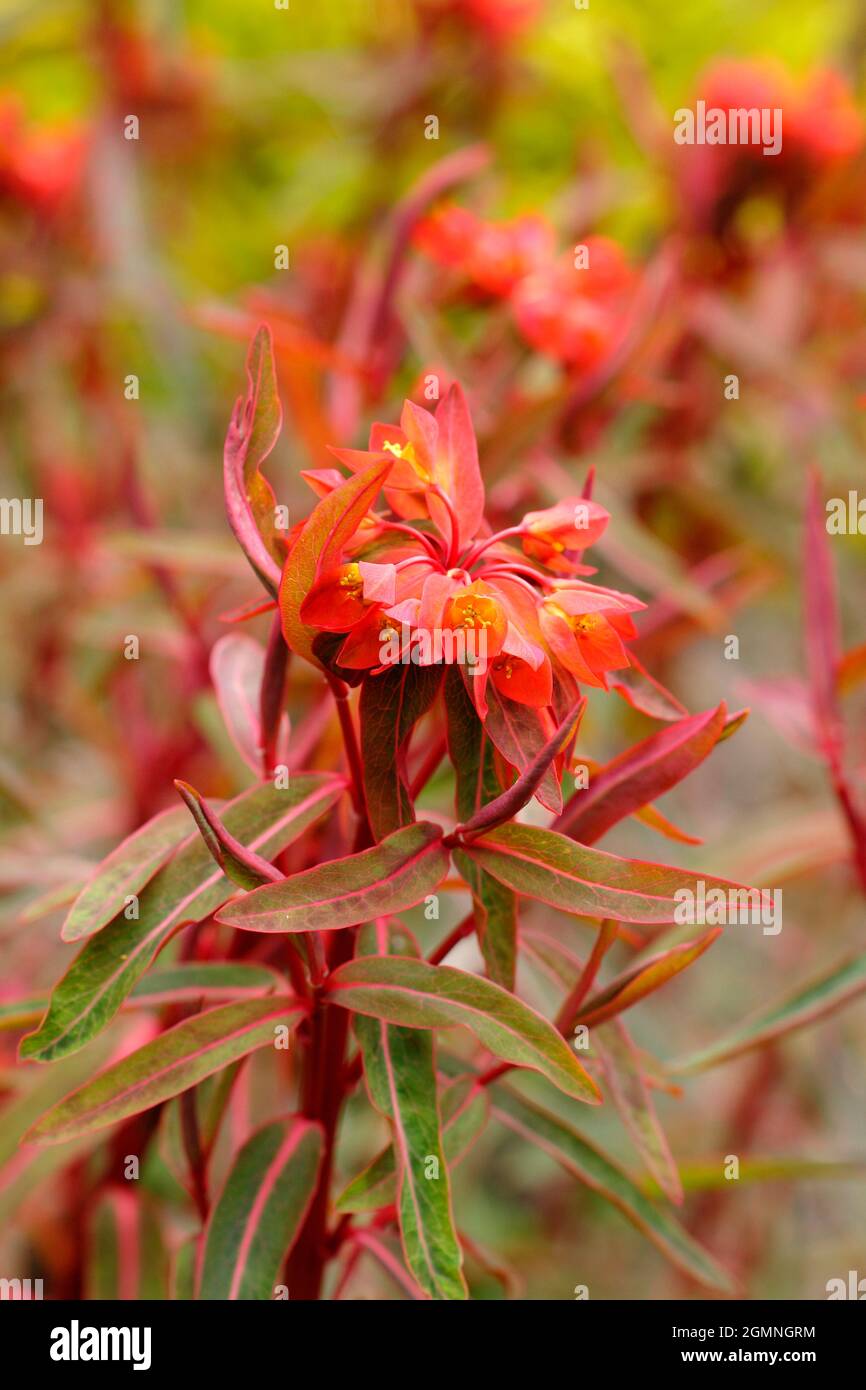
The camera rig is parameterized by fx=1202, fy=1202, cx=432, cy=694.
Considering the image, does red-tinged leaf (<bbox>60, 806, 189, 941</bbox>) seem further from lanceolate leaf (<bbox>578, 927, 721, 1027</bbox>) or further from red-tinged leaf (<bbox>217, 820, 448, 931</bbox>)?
lanceolate leaf (<bbox>578, 927, 721, 1027</bbox>)

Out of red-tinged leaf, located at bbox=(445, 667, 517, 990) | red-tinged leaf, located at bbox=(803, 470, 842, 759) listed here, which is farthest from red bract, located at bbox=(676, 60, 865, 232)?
red-tinged leaf, located at bbox=(445, 667, 517, 990)

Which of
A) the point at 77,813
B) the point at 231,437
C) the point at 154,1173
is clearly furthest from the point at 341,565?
the point at 77,813

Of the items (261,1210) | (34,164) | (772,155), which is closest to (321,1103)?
(261,1210)

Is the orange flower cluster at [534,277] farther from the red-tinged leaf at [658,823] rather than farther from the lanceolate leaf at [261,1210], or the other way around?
the lanceolate leaf at [261,1210]

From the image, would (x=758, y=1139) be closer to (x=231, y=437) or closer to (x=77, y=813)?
(x=77, y=813)

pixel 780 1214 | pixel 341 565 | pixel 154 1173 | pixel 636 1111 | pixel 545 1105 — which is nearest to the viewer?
pixel 341 565

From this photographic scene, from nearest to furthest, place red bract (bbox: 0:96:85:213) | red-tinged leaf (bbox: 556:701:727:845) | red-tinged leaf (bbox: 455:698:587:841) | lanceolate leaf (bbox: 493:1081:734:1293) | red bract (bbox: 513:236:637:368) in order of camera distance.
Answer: red-tinged leaf (bbox: 455:698:587:841), red-tinged leaf (bbox: 556:701:727:845), lanceolate leaf (bbox: 493:1081:734:1293), red bract (bbox: 513:236:637:368), red bract (bbox: 0:96:85:213)

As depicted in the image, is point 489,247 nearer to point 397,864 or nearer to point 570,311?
point 570,311
